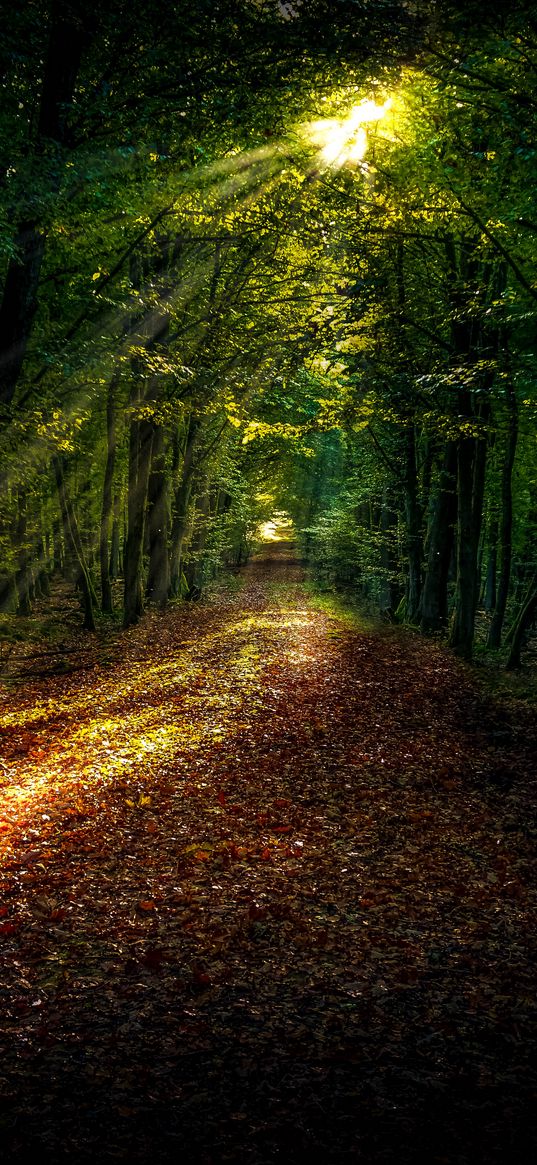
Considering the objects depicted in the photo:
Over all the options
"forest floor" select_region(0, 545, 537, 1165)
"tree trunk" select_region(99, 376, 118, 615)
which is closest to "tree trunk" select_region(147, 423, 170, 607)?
"tree trunk" select_region(99, 376, 118, 615)

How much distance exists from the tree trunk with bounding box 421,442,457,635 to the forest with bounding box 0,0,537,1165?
135 mm

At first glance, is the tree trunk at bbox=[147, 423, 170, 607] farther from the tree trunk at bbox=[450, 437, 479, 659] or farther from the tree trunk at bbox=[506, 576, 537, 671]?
the tree trunk at bbox=[506, 576, 537, 671]

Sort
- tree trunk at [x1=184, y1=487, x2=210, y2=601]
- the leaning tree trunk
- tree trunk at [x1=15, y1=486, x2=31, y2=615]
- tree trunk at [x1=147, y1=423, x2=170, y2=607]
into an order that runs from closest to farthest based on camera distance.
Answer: the leaning tree trunk → tree trunk at [x1=15, y1=486, x2=31, y2=615] → tree trunk at [x1=147, y1=423, x2=170, y2=607] → tree trunk at [x1=184, y1=487, x2=210, y2=601]

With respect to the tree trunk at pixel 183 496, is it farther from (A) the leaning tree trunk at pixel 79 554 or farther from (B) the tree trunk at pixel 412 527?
(B) the tree trunk at pixel 412 527

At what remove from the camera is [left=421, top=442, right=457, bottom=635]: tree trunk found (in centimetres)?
1939

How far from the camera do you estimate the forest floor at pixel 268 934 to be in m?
3.32

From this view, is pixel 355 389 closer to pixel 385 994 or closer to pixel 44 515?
pixel 385 994

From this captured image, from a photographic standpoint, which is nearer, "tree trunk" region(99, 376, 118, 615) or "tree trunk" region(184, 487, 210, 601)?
"tree trunk" region(99, 376, 118, 615)

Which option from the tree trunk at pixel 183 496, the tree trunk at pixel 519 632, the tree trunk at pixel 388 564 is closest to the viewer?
the tree trunk at pixel 519 632

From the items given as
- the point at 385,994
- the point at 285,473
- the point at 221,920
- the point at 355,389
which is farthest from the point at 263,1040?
the point at 285,473

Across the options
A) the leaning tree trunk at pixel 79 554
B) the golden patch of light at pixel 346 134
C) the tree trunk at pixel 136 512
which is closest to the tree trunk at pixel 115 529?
the leaning tree trunk at pixel 79 554

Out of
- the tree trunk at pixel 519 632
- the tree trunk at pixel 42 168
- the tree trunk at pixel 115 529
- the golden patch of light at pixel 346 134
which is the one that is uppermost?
the golden patch of light at pixel 346 134

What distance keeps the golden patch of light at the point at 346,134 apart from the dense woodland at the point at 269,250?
Result: 7 cm

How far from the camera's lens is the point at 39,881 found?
6.00 meters
